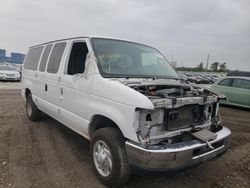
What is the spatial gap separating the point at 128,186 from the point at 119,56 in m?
2.06

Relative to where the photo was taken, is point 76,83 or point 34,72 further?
point 34,72

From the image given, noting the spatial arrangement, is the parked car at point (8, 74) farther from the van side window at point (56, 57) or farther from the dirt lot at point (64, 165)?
the van side window at point (56, 57)

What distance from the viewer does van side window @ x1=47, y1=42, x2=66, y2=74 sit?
4552mm

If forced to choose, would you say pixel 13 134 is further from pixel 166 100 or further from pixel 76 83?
pixel 166 100

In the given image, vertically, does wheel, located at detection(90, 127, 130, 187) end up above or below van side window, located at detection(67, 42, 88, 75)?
below

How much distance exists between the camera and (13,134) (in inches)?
206

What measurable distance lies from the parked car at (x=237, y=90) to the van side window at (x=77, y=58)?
8.63 meters

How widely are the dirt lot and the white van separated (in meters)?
0.53

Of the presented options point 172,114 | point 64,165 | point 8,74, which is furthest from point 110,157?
point 8,74

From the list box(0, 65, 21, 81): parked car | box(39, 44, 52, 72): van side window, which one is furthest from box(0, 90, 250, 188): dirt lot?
box(0, 65, 21, 81): parked car

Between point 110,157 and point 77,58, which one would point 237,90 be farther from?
point 110,157

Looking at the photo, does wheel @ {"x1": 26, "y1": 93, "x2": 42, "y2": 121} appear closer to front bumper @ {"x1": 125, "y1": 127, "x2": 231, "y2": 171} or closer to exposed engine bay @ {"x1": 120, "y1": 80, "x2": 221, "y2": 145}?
exposed engine bay @ {"x1": 120, "y1": 80, "x2": 221, "y2": 145}

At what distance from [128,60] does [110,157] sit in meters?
1.72

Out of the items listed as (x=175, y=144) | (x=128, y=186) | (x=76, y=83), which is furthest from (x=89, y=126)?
(x=175, y=144)
